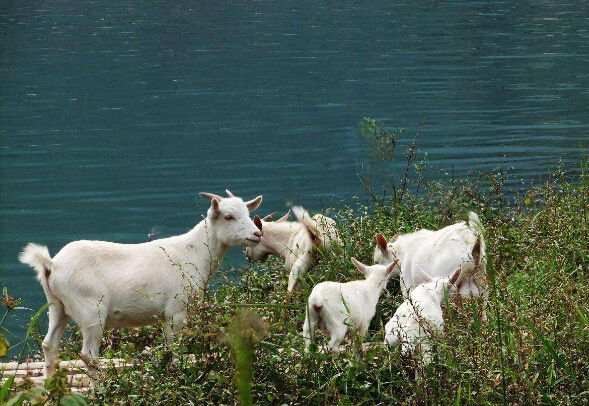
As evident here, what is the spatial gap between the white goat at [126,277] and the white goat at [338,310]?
34.3 inches

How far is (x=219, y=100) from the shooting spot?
36906mm

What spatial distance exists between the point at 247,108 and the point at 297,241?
84.7ft

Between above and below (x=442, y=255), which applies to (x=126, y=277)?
below

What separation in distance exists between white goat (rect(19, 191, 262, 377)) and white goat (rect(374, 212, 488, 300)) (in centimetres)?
115

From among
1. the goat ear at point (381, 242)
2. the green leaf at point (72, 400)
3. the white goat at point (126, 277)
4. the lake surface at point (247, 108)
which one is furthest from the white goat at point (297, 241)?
the green leaf at point (72, 400)

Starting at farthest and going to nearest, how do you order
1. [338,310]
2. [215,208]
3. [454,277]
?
[215,208]
[338,310]
[454,277]

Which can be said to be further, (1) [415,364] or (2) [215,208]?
(2) [215,208]

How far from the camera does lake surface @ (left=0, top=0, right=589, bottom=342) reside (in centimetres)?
2236

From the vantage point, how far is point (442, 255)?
7.82 m

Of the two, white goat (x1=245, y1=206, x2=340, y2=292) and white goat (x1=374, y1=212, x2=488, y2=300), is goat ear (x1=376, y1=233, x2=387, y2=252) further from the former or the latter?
white goat (x1=245, y1=206, x2=340, y2=292)

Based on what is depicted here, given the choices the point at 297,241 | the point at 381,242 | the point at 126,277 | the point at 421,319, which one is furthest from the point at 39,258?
the point at 421,319

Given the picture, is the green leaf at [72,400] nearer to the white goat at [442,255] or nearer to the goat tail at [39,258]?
the white goat at [442,255]

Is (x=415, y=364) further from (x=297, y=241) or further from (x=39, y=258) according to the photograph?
(x=297, y=241)

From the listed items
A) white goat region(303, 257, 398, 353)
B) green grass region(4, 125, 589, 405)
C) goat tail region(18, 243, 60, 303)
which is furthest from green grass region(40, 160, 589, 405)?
goat tail region(18, 243, 60, 303)
